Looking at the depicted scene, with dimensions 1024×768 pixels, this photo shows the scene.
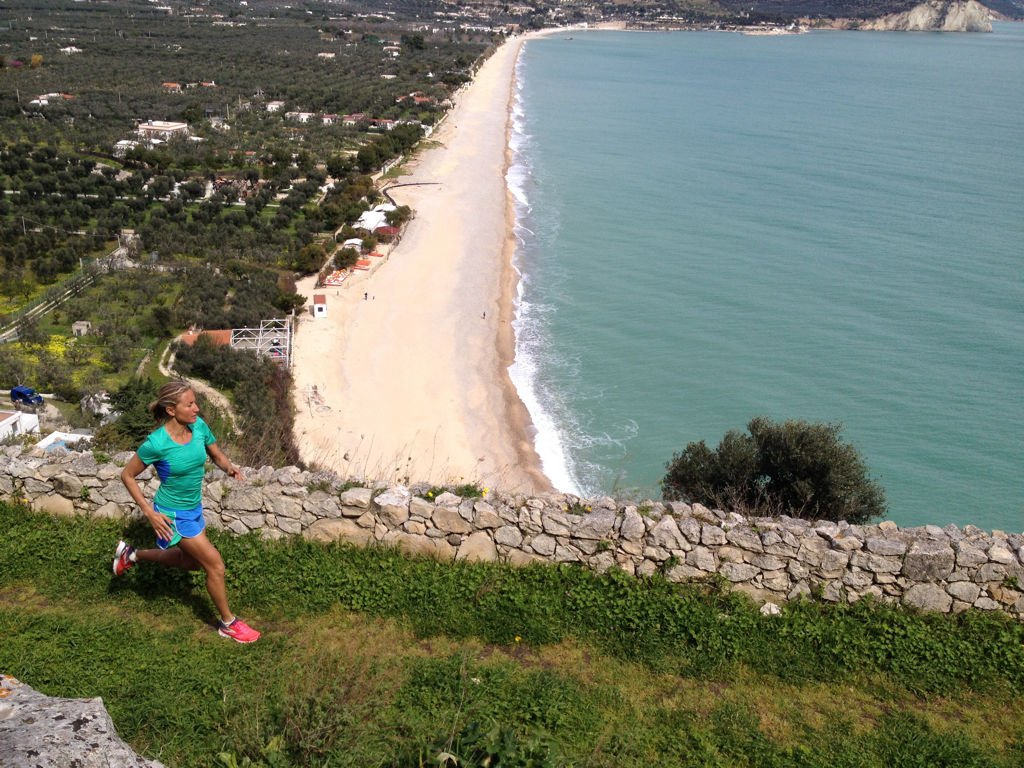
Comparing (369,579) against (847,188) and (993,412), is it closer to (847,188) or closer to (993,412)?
(993,412)

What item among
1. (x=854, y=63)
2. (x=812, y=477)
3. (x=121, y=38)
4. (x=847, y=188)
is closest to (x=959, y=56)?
(x=854, y=63)

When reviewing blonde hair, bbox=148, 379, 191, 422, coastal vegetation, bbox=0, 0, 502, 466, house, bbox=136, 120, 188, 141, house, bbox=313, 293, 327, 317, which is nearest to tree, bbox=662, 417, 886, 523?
coastal vegetation, bbox=0, 0, 502, 466

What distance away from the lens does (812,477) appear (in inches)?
466

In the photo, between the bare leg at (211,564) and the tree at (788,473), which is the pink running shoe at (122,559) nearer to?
the bare leg at (211,564)

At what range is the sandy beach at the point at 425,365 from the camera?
741 inches

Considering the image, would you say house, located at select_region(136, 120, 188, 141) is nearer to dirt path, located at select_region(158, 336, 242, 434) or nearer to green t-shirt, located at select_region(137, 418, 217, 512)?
dirt path, located at select_region(158, 336, 242, 434)

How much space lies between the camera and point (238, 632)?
5762mm

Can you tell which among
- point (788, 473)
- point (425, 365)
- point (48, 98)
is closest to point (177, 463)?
point (788, 473)

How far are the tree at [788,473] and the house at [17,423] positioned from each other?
1149cm

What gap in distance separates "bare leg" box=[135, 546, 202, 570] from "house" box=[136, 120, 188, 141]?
167 ft

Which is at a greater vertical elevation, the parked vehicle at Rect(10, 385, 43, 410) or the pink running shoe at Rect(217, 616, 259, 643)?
the pink running shoe at Rect(217, 616, 259, 643)

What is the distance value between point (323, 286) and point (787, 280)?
17993 mm

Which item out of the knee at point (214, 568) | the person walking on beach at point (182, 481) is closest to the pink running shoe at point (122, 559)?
the person walking on beach at point (182, 481)

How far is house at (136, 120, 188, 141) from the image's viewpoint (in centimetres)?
5201
